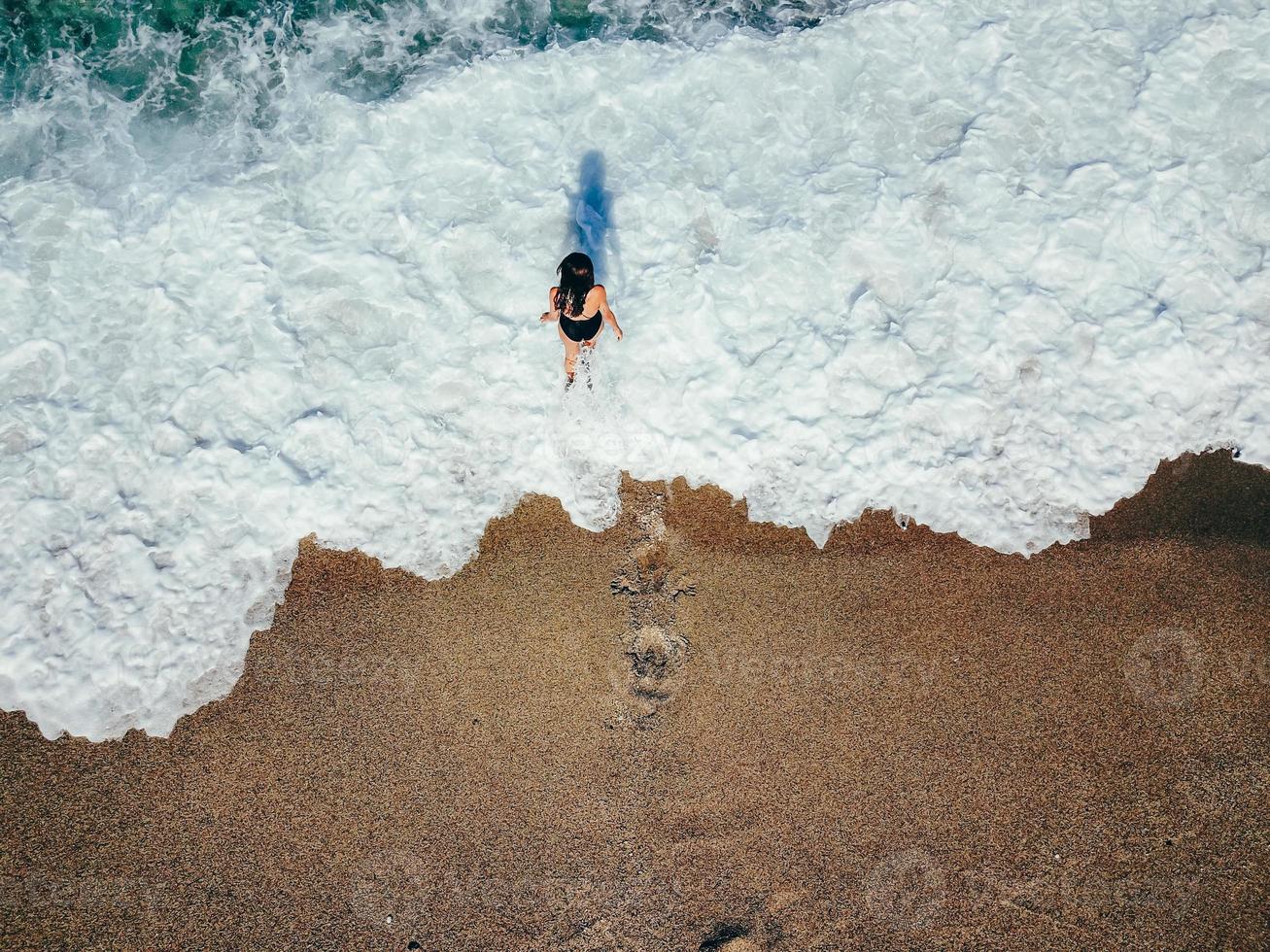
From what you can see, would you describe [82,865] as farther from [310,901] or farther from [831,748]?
[831,748]

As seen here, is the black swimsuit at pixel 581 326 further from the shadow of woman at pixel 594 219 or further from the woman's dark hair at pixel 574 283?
the shadow of woman at pixel 594 219

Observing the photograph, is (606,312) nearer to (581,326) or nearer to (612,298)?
(581,326)

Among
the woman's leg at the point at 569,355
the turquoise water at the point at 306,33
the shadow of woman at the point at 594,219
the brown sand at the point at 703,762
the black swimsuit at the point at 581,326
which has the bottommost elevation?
the brown sand at the point at 703,762

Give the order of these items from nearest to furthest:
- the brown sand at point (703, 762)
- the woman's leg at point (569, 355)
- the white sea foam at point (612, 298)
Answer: the brown sand at point (703, 762) → the woman's leg at point (569, 355) → the white sea foam at point (612, 298)

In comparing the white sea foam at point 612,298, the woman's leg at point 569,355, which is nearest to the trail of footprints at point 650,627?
the white sea foam at point 612,298

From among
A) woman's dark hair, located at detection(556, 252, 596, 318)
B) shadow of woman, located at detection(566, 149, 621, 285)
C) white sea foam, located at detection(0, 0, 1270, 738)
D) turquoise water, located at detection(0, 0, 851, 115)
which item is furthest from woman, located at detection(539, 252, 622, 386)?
turquoise water, located at detection(0, 0, 851, 115)

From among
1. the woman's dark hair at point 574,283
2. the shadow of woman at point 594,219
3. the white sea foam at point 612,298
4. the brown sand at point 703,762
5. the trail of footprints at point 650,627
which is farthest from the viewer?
the shadow of woman at point 594,219

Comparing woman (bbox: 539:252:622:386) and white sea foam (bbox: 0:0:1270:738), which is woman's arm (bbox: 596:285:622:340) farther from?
white sea foam (bbox: 0:0:1270:738)

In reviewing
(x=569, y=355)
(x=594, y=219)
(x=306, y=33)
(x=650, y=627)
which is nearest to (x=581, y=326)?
(x=569, y=355)
